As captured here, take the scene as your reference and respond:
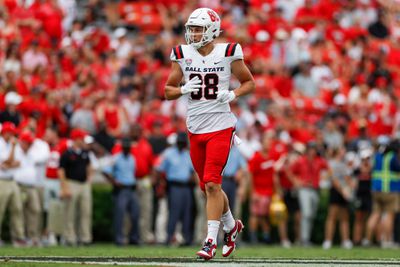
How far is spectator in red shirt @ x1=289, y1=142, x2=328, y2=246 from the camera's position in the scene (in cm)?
1984

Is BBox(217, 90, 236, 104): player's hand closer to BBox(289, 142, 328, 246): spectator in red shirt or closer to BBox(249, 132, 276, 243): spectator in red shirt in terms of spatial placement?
BBox(249, 132, 276, 243): spectator in red shirt

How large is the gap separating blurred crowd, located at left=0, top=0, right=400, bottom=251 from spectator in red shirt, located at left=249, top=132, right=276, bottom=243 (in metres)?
0.02

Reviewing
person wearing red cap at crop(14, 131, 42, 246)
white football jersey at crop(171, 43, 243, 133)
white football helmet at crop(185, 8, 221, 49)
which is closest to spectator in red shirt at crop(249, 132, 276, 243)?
person wearing red cap at crop(14, 131, 42, 246)

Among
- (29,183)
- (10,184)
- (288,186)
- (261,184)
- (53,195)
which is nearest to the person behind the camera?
(10,184)

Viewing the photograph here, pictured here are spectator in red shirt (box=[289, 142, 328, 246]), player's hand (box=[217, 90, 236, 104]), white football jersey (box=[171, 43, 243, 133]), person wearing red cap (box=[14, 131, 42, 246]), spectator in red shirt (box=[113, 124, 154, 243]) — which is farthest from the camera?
spectator in red shirt (box=[289, 142, 328, 246])

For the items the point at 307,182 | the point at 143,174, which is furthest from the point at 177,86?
the point at 307,182

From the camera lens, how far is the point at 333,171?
1991 centimetres

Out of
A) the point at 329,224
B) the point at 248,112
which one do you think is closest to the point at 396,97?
the point at 248,112

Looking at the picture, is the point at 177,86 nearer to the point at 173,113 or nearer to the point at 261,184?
the point at 261,184

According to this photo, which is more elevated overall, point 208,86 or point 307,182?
point 208,86

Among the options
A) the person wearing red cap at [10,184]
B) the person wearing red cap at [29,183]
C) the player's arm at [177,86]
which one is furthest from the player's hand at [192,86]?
the person wearing red cap at [29,183]

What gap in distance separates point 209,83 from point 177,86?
0.37 m

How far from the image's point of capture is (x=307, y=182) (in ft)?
65.1

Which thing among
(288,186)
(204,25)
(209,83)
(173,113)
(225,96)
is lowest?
(288,186)
